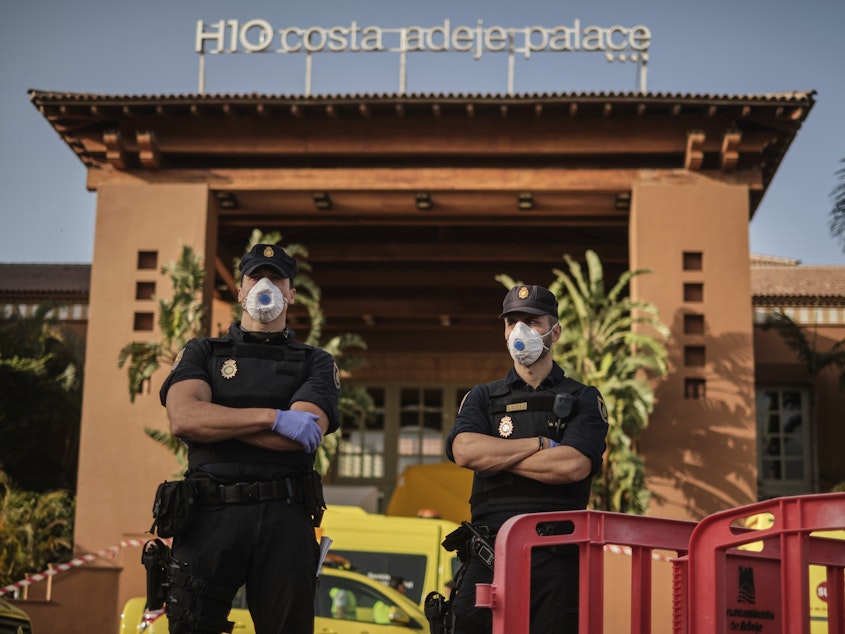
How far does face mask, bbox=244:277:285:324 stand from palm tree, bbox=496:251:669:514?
9337 millimetres

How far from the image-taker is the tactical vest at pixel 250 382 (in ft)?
15.5

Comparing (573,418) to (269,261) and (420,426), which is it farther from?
(420,426)

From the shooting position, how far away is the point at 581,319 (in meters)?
14.6

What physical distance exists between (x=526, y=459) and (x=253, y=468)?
3.78 feet

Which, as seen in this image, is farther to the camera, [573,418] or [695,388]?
[695,388]

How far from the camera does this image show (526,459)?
4.87 metres

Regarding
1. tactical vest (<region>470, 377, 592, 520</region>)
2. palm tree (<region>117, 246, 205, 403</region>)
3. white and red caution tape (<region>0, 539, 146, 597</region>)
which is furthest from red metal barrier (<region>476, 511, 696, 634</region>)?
palm tree (<region>117, 246, 205, 403</region>)

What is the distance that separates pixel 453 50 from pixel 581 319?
534 centimetres

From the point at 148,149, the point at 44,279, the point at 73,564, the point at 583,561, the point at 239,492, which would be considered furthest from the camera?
the point at 44,279

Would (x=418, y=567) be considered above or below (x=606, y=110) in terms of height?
below

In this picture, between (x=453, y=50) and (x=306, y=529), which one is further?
(x=453, y=50)

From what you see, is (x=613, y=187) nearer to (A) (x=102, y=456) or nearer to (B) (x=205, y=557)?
(A) (x=102, y=456)

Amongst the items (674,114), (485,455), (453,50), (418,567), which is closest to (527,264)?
(453,50)

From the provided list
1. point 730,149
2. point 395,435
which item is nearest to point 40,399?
point 395,435
